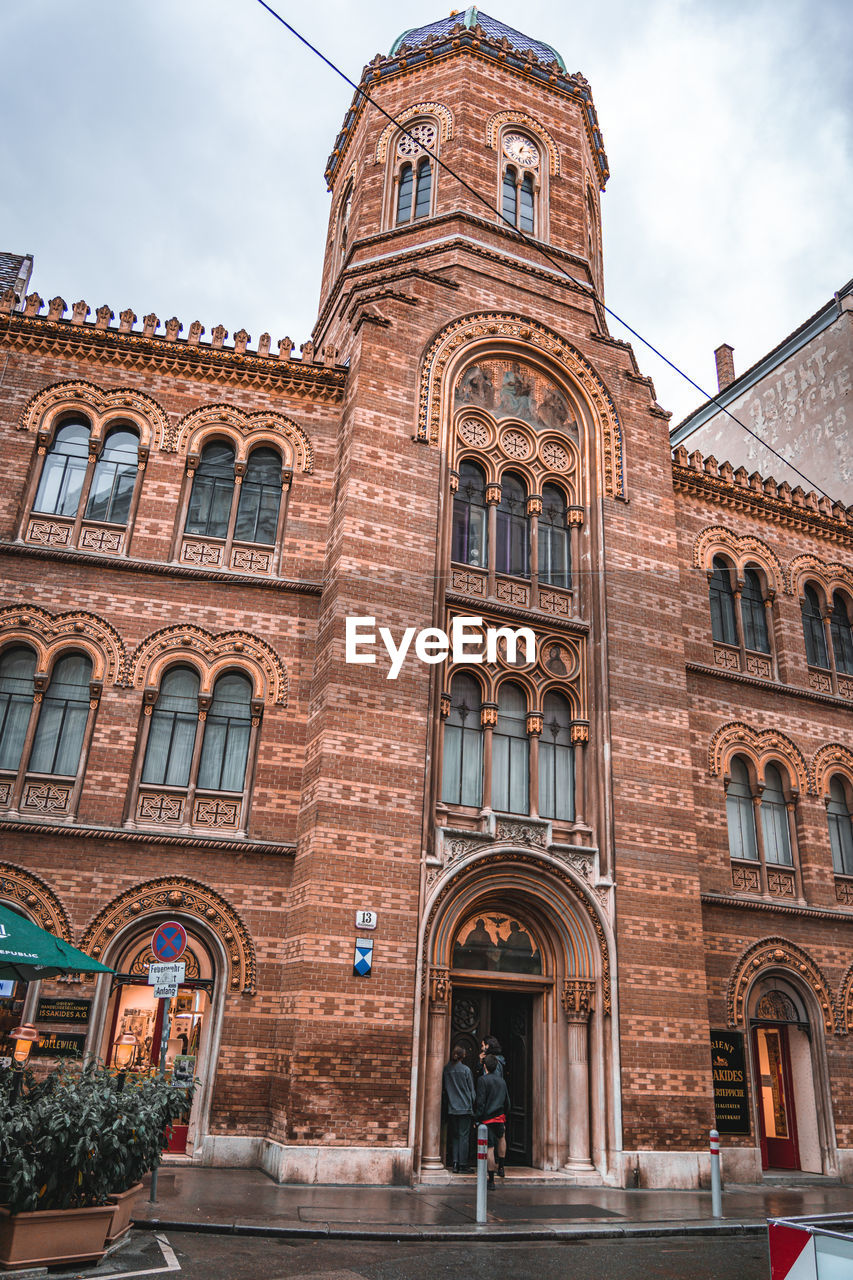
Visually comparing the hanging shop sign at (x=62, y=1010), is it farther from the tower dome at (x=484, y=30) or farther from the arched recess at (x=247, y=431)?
the tower dome at (x=484, y=30)

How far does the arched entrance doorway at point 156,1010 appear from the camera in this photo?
14469 mm

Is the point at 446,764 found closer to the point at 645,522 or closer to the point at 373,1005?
the point at 373,1005

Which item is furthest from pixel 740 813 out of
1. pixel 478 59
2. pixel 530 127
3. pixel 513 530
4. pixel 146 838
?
pixel 478 59

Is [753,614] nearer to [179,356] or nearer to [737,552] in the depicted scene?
[737,552]

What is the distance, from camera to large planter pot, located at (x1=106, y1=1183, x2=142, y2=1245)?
8625 mm

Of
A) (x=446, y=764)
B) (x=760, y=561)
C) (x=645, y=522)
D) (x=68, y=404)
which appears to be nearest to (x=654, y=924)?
(x=446, y=764)

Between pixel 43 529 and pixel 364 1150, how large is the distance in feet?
37.5

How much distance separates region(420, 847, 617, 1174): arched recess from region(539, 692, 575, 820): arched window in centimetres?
130

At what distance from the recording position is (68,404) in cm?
1756

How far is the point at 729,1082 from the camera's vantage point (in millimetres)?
17031

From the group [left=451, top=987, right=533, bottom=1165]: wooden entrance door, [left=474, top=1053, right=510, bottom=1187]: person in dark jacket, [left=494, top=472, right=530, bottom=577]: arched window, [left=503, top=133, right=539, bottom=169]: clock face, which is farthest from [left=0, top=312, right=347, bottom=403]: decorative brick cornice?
[left=474, top=1053, right=510, bottom=1187]: person in dark jacket

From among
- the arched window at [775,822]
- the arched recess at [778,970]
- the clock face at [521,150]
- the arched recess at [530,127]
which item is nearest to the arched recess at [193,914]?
the arched recess at [778,970]

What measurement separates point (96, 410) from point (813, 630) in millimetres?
16748

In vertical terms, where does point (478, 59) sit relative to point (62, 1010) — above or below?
above
